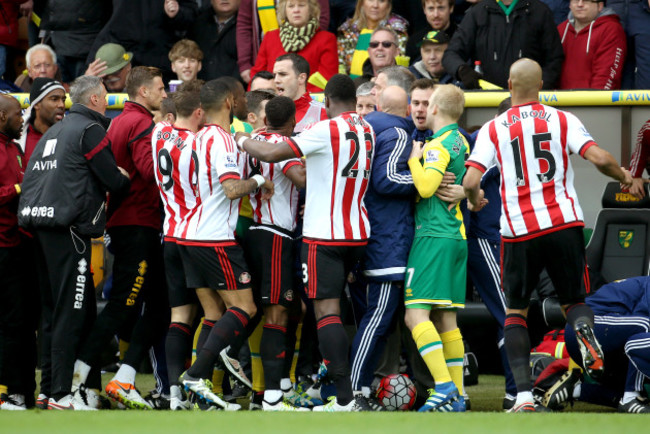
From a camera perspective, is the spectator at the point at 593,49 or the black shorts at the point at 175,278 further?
the spectator at the point at 593,49

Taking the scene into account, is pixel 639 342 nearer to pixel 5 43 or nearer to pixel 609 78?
pixel 609 78

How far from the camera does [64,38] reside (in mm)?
11461

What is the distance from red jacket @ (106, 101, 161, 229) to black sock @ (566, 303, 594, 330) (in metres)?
2.96

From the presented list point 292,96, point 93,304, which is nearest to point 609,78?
point 292,96

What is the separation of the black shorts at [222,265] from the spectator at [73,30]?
518 centimetres

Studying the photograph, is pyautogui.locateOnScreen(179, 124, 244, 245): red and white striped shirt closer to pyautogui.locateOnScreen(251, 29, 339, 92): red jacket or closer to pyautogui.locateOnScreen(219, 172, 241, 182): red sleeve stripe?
pyautogui.locateOnScreen(219, 172, 241, 182): red sleeve stripe

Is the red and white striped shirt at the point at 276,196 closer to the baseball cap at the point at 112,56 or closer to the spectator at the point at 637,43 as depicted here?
the baseball cap at the point at 112,56

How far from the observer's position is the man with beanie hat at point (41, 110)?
Result: 7668 millimetres

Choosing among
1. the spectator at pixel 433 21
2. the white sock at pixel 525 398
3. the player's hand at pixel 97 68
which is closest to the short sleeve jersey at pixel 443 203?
the white sock at pixel 525 398

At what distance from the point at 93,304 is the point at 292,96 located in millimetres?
2264

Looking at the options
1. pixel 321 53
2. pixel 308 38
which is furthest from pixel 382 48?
pixel 308 38

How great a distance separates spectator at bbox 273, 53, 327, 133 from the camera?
8172mm

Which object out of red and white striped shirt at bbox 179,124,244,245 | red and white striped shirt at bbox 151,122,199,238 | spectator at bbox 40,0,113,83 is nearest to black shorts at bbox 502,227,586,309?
red and white striped shirt at bbox 179,124,244,245

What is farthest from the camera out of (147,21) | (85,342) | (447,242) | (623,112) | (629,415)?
(147,21)
